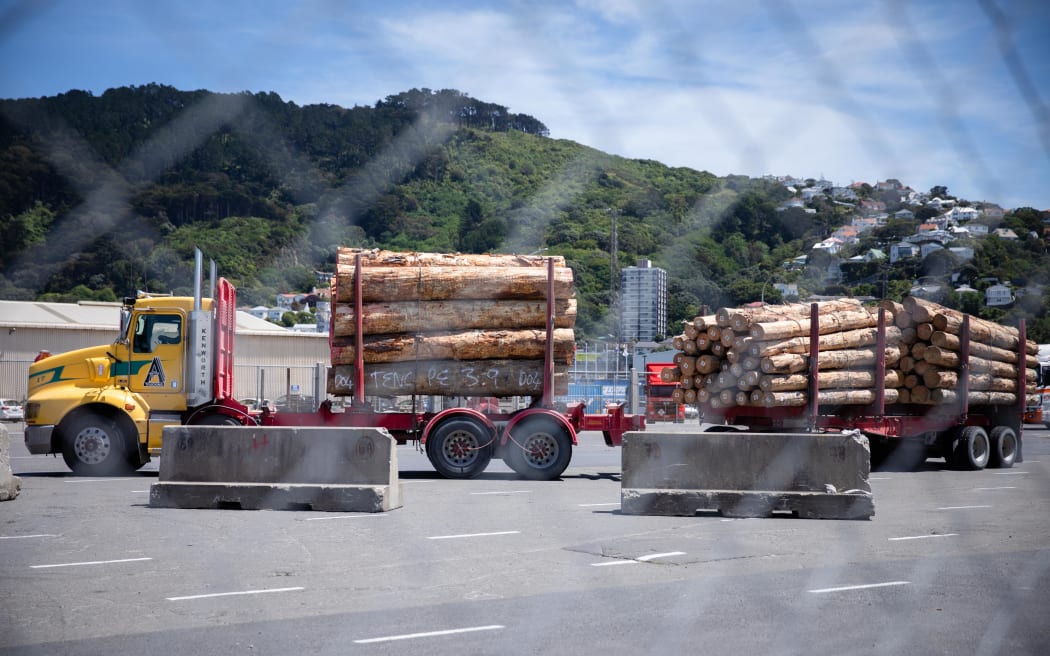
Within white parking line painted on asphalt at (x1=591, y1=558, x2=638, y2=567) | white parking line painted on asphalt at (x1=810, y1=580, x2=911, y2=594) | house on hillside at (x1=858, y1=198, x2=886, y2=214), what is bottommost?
white parking line painted on asphalt at (x1=591, y1=558, x2=638, y2=567)

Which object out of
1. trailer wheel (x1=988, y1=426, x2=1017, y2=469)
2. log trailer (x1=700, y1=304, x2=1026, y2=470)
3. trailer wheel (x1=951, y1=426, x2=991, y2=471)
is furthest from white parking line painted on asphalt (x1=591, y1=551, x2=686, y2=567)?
trailer wheel (x1=988, y1=426, x2=1017, y2=469)

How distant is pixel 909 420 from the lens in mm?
15359

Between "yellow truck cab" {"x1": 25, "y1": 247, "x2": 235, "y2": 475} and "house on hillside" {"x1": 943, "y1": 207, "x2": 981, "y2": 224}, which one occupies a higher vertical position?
"house on hillside" {"x1": 943, "y1": 207, "x2": 981, "y2": 224}

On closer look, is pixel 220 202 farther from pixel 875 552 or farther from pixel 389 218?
pixel 875 552

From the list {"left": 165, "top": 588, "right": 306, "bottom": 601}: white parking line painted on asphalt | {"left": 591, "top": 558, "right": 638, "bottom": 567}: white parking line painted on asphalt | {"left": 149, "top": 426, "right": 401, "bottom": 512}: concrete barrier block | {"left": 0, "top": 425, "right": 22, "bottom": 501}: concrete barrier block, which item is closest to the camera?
{"left": 165, "top": 588, "right": 306, "bottom": 601}: white parking line painted on asphalt

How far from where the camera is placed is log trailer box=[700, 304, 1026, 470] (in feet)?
47.8

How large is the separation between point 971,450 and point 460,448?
321 inches

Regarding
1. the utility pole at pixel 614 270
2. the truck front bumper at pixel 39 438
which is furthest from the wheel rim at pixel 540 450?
the utility pole at pixel 614 270

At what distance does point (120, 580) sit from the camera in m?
6.31

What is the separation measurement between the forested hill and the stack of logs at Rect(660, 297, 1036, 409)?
11.1 metres

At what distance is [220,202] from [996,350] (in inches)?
636

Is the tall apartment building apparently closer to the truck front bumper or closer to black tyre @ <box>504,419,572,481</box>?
black tyre @ <box>504,419,572,481</box>

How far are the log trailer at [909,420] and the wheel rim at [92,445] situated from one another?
808cm

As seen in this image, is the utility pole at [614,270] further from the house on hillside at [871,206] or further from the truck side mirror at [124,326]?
the truck side mirror at [124,326]
